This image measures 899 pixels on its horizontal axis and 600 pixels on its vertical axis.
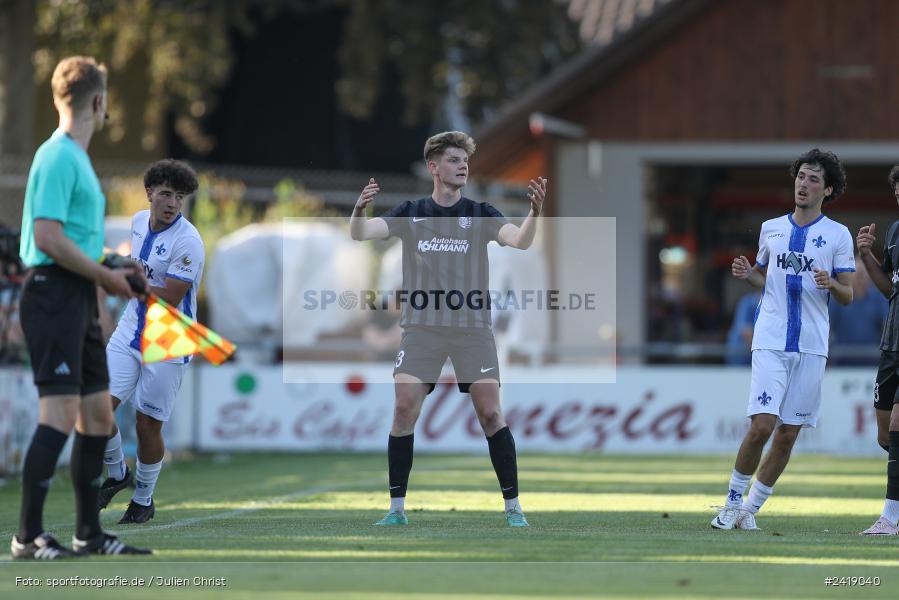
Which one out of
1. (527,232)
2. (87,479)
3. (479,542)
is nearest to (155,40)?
(527,232)

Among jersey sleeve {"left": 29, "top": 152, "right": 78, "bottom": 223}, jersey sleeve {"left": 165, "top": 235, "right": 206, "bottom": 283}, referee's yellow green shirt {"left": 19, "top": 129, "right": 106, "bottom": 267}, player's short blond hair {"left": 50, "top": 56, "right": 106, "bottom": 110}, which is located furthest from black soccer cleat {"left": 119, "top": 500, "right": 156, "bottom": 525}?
player's short blond hair {"left": 50, "top": 56, "right": 106, "bottom": 110}

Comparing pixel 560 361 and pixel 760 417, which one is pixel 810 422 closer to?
pixel 760 417

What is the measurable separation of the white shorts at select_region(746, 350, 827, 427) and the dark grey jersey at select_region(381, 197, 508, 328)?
61.3 inches

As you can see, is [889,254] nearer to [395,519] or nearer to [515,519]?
[515,519]

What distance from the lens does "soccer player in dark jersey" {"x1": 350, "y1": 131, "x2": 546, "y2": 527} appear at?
9.17m

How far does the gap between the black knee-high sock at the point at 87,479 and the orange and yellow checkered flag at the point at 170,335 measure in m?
0.64

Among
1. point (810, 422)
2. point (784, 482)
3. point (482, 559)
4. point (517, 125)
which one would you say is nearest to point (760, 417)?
point (810, 422)

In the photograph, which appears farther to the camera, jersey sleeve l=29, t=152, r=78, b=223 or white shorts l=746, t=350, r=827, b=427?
white shorts l=746, t=350, r=827, b=427

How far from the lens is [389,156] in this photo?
1523 inches

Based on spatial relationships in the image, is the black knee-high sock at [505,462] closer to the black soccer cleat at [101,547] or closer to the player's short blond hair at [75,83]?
the black soccer cleat at [101,547]

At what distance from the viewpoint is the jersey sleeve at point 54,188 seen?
23.7 feet

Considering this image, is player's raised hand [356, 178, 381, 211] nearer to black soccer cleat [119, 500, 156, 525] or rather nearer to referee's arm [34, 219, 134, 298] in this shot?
referee's arm [34, 219, 134, 298]

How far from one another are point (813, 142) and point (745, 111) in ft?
3.58

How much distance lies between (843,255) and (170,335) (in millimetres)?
3781
